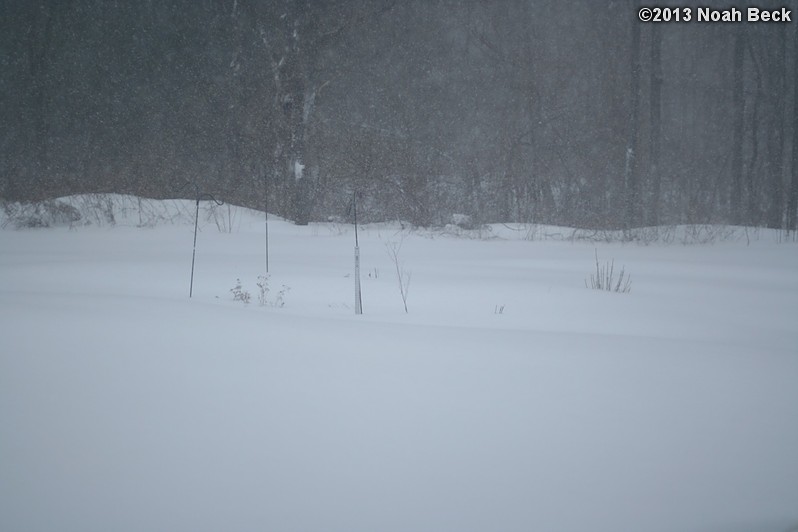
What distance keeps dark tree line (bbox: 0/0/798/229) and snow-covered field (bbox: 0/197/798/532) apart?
38.7 feet

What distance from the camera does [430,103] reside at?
20.0 m

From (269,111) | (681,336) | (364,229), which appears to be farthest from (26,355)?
(269,111)

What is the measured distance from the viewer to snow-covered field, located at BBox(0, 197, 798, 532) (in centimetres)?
191

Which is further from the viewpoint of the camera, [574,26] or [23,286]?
[574,26]

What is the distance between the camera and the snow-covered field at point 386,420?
6.25ft

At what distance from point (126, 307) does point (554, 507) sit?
2.79m

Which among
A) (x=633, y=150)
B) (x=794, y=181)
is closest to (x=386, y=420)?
(x=633, y=150)

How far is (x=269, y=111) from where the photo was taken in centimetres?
1508

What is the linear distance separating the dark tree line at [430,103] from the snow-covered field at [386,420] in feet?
38.7

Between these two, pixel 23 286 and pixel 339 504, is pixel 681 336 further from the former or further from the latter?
pixel 23 286
